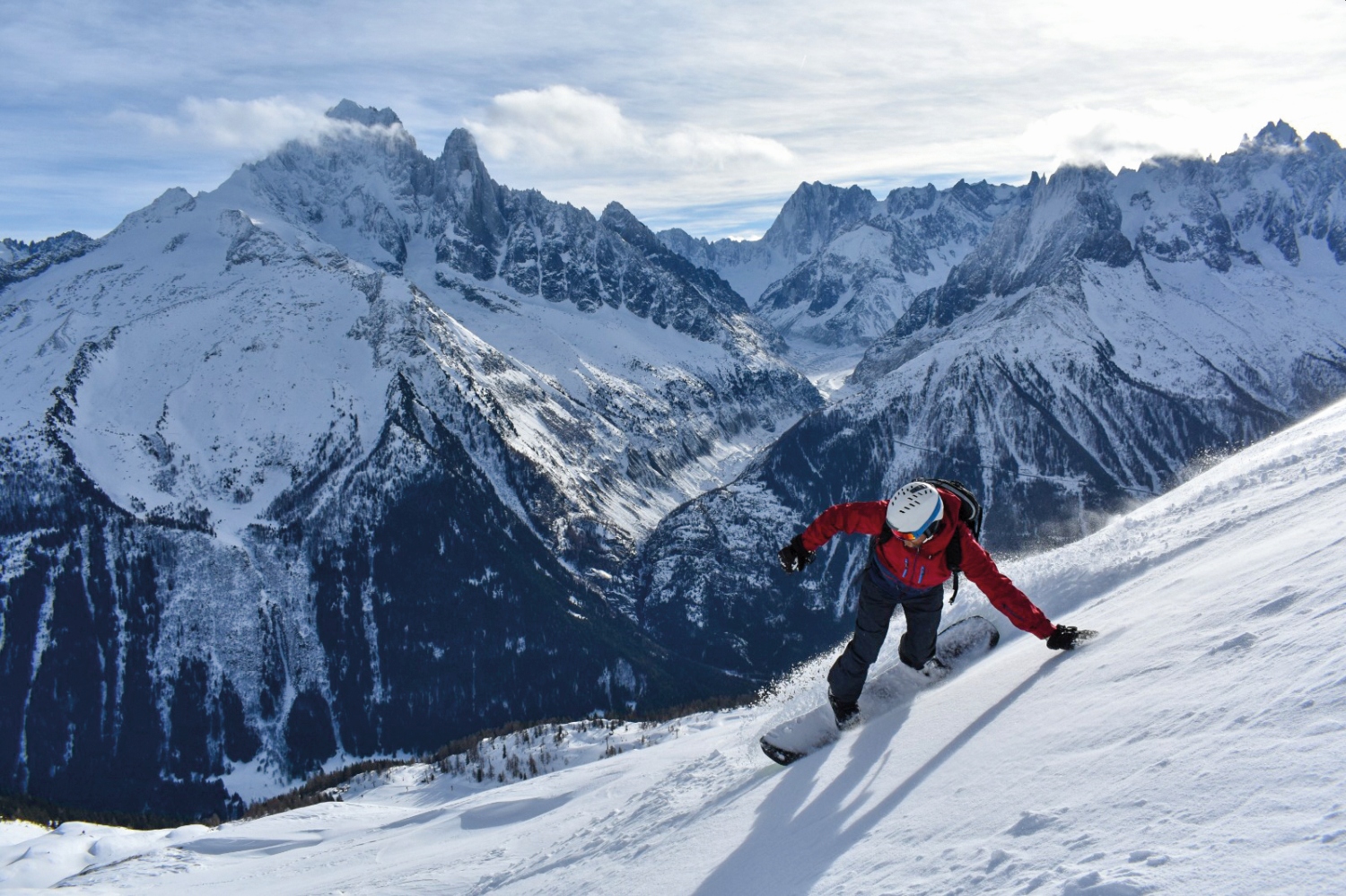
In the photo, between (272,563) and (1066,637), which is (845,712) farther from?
(272,563)

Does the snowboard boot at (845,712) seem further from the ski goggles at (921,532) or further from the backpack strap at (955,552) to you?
the ski goggles at (921,532)

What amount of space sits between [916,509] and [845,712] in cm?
411

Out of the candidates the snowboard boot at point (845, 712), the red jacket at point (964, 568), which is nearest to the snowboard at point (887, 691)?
the snowboard boot at point (845, 712)

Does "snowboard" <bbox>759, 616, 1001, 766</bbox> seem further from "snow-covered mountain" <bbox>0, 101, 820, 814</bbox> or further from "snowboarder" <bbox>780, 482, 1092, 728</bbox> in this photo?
"snow-covered mountain" <bbox>0, 101, 820, 814</bbox>

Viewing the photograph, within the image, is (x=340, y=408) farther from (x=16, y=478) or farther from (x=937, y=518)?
(x=937, y=518)

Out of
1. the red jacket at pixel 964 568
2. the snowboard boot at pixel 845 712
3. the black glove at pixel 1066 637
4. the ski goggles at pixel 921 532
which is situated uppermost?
the ski goggles at pixel 921 532

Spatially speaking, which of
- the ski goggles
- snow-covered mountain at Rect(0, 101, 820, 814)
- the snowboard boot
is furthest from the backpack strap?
snow-covered mountain at Rect(0, 101, 820, 814)

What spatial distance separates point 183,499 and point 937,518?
178 m

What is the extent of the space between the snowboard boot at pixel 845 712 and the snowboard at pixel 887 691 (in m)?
0.06

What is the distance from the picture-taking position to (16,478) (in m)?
147

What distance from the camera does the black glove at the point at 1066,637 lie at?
10.2 meters

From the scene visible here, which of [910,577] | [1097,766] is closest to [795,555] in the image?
[910,577]

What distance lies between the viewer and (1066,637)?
1027 centimetres

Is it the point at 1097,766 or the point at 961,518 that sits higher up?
the point at 961,518
